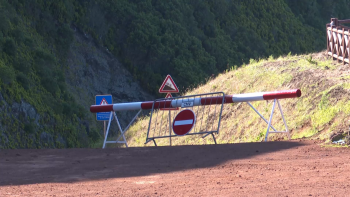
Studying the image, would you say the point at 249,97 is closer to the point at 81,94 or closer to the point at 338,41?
the point at 338,41

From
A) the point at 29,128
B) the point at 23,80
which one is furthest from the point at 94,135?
the point at 29,128

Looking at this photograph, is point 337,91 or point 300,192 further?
point 337,91

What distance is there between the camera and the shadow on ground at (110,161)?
31.2ft

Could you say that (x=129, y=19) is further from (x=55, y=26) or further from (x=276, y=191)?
(x=276, y=191)

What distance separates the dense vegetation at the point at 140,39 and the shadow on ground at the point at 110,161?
11.8 meters

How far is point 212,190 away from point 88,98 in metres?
27.3

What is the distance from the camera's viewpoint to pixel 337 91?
13852 mm

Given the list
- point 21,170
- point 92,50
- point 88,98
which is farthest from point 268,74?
point 92,50

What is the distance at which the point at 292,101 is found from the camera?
15656 mm

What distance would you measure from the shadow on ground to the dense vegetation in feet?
38.8

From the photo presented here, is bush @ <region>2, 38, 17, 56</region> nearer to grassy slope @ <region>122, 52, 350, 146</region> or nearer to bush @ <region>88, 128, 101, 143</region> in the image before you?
bush @ <region>88, 128, 101, 143</region>

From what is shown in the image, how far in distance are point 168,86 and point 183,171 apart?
10.0 meters

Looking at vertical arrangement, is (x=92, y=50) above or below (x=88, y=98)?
above

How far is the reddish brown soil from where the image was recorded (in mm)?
7637
